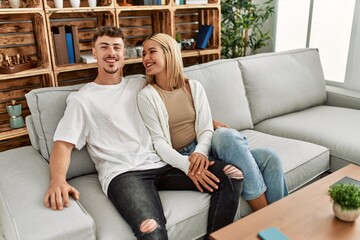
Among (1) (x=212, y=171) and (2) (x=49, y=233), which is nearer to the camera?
(2) (x=49, y=233)

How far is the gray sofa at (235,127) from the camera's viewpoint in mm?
1272

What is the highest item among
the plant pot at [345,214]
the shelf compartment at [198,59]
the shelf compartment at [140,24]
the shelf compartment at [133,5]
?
the shelf compartment at [133,5]

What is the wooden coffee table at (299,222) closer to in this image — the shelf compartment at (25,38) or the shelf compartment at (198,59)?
the shelf compartment at (25,38)

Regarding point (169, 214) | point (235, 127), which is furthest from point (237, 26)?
point (169, 214)

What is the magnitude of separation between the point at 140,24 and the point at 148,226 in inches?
76.3

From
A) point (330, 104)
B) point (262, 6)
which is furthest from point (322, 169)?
point (262, 6)

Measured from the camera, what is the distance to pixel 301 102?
104 inches

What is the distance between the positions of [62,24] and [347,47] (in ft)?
7.69

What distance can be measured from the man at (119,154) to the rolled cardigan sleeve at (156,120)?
3 centimetres

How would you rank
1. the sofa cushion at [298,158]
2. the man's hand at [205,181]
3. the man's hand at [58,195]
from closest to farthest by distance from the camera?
the man's hand at [58,195] < the man's hand at [205,181] < the sofa cushion at [298,158]

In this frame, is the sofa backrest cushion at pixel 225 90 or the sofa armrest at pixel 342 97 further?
the sofa armrest at pixel 342 97

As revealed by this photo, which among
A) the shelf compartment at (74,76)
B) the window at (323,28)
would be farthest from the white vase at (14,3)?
the window at (323,28)

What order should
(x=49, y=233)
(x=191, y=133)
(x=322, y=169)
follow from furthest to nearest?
(x=322, y=169), (x=191, y=133), (x=49, y=233)

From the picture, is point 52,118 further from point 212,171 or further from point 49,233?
point 212,171
